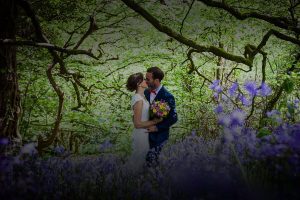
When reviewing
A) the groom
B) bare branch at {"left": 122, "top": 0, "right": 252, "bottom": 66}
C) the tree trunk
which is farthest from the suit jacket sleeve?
the tree trunk

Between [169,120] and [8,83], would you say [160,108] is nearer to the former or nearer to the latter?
[169,120]

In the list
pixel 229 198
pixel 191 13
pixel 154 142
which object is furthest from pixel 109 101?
pixel 229 198

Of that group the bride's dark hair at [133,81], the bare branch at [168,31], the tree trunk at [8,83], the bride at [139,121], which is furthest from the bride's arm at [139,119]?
the tree trunk at [8,83]

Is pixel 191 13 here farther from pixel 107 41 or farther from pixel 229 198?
pixel 229 198

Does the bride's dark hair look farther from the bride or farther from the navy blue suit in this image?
the navy blue suit

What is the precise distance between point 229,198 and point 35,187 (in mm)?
1154

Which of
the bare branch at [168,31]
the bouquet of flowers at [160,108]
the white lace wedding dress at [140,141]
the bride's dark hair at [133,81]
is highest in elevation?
the bare branch at [168,31]

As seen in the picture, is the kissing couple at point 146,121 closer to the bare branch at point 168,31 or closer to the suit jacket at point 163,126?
the suit jacket at point 163,126

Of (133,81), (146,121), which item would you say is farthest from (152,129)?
(133,81)

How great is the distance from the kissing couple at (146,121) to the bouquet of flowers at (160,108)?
18 mm

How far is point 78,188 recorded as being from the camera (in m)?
2.36

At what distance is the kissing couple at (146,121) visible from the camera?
129 inches

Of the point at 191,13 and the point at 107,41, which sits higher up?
the point at 191,13

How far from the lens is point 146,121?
10.8 feet
